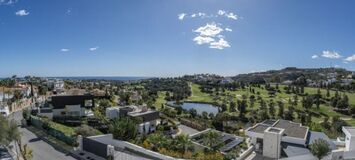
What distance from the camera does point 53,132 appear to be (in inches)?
1534

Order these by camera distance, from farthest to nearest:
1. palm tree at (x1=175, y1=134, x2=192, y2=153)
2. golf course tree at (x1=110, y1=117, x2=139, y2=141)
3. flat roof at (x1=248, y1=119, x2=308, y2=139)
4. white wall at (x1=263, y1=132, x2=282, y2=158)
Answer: flat roof at (x1=248, y1=119, x2=308, y2=139) → golf course tree at (x1=110, y1=117, x2=139, y2=141) → palm tree at (x1=175, y1=134, x2=192, y2=153) → white wall at (x1=263, y1=132, x2=282, y2=158)

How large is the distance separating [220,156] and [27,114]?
33.0 metres

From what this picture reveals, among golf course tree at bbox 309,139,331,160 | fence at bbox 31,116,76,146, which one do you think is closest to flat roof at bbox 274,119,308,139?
golf course tree at bbox 309,139,331,160

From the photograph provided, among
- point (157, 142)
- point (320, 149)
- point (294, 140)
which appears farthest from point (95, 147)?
point (320, 149)

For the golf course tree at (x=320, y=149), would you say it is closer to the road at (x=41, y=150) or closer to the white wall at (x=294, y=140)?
the white wall at (x=294, y=140)

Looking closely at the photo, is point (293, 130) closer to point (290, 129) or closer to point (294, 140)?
point (290, 129)

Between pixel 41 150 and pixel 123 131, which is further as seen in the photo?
pixel 123 131

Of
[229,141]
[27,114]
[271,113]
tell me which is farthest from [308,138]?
[271,113]

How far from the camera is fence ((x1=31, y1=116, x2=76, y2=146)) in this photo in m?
34.2

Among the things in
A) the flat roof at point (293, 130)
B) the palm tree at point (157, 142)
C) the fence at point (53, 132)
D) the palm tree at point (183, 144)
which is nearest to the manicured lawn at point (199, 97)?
the fence at point (53, 132)

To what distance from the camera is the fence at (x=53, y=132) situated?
34.2 meters

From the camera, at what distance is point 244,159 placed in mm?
Answer: 31234

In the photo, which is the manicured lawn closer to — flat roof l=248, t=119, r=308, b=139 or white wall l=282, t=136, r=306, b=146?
flat roof l=248, t=119, r=308, b=139

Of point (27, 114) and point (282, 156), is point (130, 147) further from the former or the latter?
point (27, 114)
